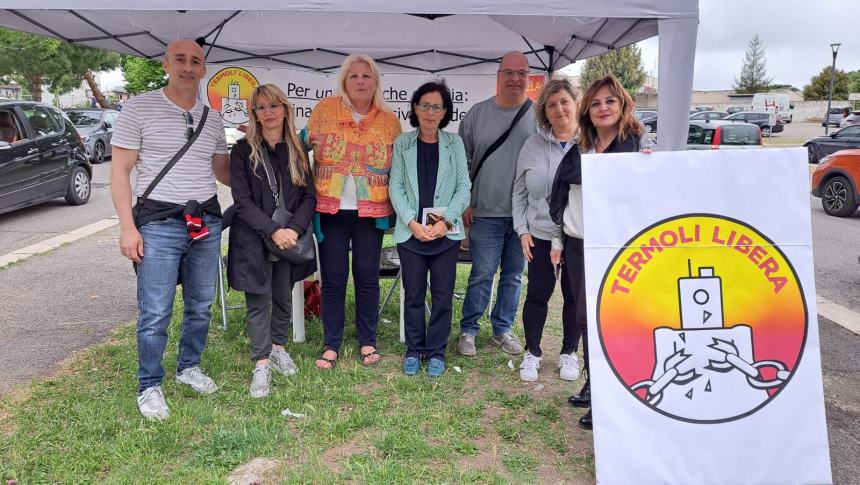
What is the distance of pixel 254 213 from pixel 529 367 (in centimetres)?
184

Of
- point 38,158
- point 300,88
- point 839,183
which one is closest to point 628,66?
point 839,183

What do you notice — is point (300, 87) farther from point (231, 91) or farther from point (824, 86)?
point (824, 86)

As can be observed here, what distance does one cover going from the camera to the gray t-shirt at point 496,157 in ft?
12.5

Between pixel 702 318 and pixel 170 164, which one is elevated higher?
pixel 170 164

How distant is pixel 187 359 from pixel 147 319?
Answer: 1.84 feet

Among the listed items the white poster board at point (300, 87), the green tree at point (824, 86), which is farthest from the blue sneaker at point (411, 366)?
the green tree at point (824, 86)

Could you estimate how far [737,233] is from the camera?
8.04ft

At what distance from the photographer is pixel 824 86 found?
52.4m

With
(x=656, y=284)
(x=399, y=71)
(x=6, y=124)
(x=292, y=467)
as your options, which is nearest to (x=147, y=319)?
(x=292, y=467)

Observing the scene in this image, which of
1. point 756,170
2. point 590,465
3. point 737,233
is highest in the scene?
point 756,170

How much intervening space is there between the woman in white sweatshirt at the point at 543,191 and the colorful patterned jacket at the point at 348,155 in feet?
2.59

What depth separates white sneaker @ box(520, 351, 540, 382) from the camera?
3740 mm

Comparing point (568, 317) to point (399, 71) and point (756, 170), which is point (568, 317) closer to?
point (756, 170)

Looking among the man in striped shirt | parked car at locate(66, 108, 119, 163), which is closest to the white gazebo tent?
the man in striped shirt
